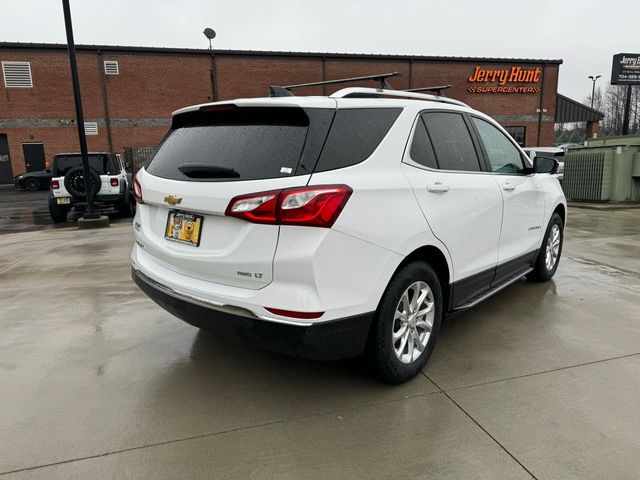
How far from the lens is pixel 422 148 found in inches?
121

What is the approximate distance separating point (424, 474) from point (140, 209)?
2.44 m

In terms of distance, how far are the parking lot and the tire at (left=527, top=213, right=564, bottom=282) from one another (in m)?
0.56

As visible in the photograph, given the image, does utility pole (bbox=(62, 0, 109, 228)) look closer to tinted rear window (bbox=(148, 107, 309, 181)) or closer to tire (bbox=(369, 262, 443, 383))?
tinted rear window (bbox=(148, 107, 309, 181))

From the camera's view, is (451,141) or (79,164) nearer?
(451,141)

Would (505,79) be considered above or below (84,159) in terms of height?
above

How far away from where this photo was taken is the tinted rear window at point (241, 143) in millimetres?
2502

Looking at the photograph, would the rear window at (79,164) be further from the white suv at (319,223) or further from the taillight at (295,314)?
the taillight at (295,314)

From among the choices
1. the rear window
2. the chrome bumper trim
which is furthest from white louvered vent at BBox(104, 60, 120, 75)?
the chrome bumper trim

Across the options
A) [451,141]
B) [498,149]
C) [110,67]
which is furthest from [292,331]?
[110,67]

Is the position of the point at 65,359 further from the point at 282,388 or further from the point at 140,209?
the point at 282,388

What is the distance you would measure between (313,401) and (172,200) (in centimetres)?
144

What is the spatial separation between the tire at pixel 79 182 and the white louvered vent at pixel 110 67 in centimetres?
1738

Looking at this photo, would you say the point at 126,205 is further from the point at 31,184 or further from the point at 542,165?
the point at 31,184

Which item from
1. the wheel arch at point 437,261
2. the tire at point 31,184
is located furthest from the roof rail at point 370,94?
the tire at point 31,184
